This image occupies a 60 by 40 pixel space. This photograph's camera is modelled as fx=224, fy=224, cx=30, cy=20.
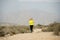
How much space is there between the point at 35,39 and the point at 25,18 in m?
11.9


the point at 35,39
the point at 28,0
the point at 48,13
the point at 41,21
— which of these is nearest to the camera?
the point at 35,39

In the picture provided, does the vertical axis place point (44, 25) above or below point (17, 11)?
below

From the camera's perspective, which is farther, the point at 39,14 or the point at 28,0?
the point at 39,14

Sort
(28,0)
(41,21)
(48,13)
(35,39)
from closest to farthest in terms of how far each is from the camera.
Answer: (35,39)
(28,0)
(48,13)
(41,21)

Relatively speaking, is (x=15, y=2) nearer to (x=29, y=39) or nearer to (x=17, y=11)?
(x=17, y=11)

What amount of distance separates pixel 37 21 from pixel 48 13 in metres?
2.43

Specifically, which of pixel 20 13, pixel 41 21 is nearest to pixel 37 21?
pixel 41 21

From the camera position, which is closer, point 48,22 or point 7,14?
point 7,14

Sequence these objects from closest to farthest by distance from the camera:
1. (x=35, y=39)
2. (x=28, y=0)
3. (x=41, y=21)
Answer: (x=35, y=39) → (x=28, y=0) → (x=41, y=21)

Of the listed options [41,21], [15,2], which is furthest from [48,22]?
[15,2]

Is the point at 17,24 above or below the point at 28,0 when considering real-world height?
below

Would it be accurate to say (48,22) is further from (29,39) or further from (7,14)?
(29,39)

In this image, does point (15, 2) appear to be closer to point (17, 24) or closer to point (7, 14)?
point (7, 14)

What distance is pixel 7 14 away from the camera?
80.3ft
